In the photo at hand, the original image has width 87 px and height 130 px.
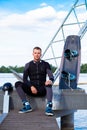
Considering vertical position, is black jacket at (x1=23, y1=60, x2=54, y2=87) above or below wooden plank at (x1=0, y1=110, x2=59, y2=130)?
above

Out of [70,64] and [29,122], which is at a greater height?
[70,64]

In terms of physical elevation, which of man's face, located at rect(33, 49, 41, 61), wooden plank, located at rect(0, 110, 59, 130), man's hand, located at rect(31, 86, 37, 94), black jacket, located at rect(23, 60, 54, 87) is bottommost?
wooden plank, located at rect(0, 110, 59, 130)

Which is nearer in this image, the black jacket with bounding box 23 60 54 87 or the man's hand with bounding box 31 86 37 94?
the man's hand with bounding box 31 86 37 94

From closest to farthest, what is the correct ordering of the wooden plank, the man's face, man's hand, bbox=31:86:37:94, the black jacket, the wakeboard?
the wooden plank, the man's face, man's hand, bbox=31:86:37:94, the black jacket, the wakeboard

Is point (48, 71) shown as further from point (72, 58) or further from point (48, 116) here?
point (72, 58)

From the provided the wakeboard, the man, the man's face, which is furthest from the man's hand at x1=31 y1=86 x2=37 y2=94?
the wakeboard

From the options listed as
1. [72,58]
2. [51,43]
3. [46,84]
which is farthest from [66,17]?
[46,84]

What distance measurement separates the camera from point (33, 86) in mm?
8391

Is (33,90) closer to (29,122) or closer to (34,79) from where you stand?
(34,79)

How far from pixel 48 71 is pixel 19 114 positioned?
1.05 metres

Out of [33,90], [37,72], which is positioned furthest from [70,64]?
[33,90]

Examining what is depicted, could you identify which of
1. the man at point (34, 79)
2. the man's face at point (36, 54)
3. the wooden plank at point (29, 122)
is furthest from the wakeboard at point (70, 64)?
the wooden plank at point (29, 122)

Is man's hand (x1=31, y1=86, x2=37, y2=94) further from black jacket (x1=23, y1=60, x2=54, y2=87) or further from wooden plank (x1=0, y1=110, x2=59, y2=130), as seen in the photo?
wooden plank (x1=0, y1=110, x2=59, y2=130)

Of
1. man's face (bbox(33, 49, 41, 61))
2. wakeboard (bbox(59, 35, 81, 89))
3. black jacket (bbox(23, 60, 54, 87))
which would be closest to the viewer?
man's face (bbox(33, 49, 41, 61))
